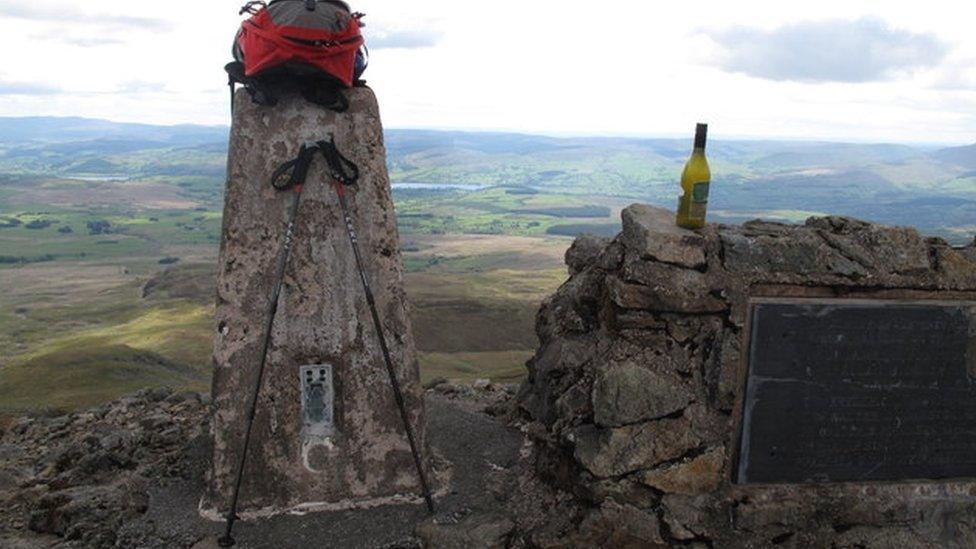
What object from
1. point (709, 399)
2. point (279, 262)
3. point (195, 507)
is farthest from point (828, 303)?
point (195, 507)

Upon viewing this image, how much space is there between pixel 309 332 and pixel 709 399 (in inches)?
193

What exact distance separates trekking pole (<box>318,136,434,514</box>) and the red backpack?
2.13ft

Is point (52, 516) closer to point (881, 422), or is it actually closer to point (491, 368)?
point (881, 422)

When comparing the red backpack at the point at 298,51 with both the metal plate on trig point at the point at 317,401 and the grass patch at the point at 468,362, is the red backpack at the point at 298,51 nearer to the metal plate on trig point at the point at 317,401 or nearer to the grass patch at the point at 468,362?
the metal plate on trig point at the point at 317,401

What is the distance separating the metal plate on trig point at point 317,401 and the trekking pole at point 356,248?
2.57ft

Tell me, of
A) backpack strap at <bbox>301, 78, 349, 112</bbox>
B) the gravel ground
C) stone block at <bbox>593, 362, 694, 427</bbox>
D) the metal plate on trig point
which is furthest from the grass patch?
stone block at <bbox>593, 362, 694, 427</bbox>

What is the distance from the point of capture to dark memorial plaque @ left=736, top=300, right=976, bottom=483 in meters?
8.60

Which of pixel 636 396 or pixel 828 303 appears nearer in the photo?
pixel 828 303

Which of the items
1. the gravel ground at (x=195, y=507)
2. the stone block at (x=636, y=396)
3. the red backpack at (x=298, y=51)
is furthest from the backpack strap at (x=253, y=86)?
the stone block at (x=636, y=396)

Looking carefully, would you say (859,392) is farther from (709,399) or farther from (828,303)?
(709,399)

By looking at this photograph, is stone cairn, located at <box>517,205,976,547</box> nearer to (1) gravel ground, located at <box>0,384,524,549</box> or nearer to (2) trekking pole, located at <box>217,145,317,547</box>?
(1) gravel ground, located at <box>0,384,524,549</box>

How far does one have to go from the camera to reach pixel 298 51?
8953 mm

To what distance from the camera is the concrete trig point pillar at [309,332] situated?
951 cm

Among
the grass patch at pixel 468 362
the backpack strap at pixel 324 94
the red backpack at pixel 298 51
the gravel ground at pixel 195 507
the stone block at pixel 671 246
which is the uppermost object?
the red backpack at pixel 298 51
